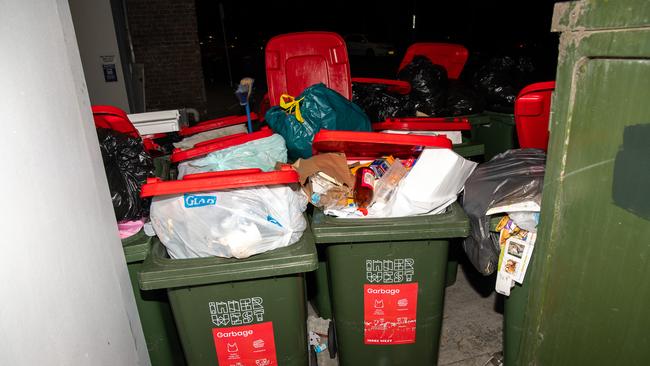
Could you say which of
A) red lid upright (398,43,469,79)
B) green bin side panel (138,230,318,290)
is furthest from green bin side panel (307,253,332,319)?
red lid upright (398,43,469,79)

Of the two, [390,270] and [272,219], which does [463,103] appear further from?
[272,219]

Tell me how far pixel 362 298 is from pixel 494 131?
2.06 meters

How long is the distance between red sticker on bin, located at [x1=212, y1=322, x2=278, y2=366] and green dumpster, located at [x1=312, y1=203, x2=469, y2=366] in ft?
1.25

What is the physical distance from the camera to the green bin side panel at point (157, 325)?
75.0 inches

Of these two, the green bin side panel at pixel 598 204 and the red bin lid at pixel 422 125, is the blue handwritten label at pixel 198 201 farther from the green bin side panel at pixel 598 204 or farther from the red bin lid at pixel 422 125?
the red bin lid at pixel 422 125

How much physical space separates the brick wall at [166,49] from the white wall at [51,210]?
7.66 metres

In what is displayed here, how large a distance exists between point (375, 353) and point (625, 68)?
1.67m

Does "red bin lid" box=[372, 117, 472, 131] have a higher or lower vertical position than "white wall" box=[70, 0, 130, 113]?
lower

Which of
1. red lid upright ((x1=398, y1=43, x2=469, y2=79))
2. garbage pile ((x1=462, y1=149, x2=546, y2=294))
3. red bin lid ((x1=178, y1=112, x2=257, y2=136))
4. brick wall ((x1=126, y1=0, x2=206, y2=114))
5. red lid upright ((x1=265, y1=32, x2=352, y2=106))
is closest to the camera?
garbage pile ((x1=462, y1=149, x2=546, y2=294))

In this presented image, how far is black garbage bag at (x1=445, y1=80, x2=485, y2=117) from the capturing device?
3352mm

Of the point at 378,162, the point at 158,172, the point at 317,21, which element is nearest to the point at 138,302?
the point at 158,172

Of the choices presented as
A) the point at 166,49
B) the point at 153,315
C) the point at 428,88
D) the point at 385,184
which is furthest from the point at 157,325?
the point at 166,49

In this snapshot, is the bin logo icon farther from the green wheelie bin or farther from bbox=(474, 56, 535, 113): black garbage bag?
bbox=(474, 56, 535, 113): black garbage bag

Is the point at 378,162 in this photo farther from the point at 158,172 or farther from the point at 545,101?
the point at 158,172
